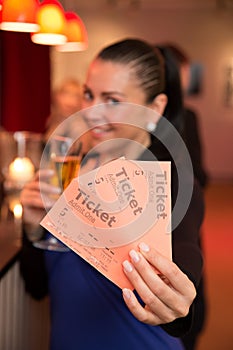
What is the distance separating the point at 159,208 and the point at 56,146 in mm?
807

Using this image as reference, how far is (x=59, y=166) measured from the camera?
4.99 ft

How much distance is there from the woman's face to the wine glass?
0.31 feet

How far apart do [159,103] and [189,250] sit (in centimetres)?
54

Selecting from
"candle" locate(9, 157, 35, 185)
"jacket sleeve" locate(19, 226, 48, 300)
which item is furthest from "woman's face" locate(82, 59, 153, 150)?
"candle" locate(9, 157, 35, 185)

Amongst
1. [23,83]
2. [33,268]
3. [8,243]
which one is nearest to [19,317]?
[8,243]

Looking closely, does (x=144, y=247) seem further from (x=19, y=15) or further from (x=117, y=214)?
(x=19, y=15)

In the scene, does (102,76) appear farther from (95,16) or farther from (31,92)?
(95,16)

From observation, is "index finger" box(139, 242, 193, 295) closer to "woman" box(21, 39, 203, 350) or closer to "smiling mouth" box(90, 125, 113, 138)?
"woman" box(21, 39, 203, 350)

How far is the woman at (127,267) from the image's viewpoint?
94 centimetres

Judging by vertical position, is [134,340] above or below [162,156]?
below

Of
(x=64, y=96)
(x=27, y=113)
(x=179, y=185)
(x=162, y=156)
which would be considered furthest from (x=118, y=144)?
(x=27, y=113)

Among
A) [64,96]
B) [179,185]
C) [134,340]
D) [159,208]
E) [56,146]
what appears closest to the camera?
[159,208]

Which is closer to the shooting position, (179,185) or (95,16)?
(179,185)

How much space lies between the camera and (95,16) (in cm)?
1063
